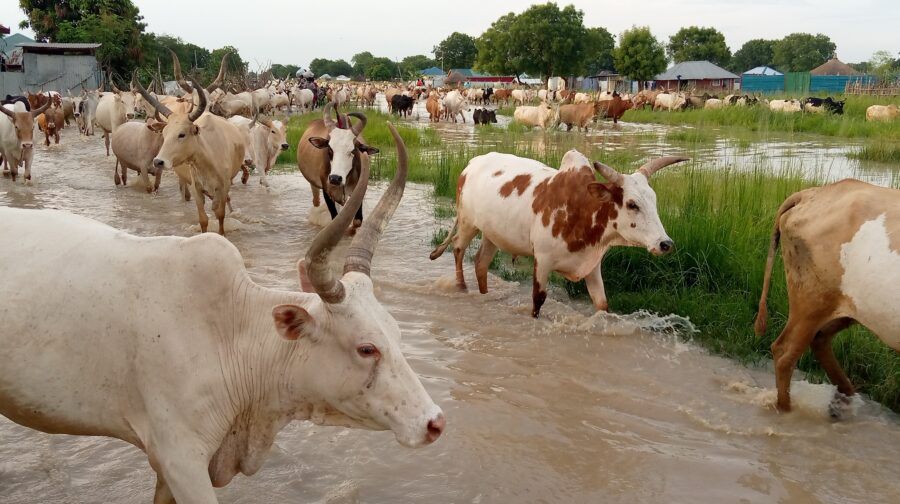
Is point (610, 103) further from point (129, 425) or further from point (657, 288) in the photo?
point (129, 425)

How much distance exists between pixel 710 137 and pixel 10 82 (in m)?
30.2

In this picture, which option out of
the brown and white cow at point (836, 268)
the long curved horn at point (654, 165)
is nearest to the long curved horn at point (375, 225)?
the brown and white cow at point (836, 268)

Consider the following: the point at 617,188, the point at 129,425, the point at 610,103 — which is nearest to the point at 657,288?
the point at 617,188

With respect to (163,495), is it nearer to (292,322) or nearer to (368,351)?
(292,322)

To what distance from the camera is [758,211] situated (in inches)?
291

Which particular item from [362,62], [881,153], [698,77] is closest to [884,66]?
[698,77]

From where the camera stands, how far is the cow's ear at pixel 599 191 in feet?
18.2

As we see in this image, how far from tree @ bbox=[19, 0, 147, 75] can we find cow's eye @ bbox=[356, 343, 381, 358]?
3643 centimetres

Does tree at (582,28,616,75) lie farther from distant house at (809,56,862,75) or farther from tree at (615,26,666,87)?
distant house at (809,56,862,75)

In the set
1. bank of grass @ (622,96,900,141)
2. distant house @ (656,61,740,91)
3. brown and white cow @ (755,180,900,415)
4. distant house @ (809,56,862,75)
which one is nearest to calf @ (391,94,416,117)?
bank of grass @ (622,96,900,141)

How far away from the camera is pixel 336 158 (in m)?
9.13

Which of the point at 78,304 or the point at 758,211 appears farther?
the point at 758,211

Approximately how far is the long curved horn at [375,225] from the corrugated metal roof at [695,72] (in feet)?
221

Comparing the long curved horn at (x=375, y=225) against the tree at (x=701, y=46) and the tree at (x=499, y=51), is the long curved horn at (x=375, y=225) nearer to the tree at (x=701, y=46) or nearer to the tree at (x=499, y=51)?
the tree at (x=499, y=51)
